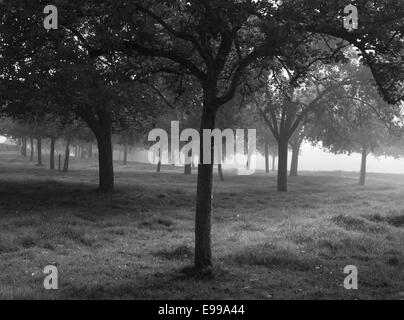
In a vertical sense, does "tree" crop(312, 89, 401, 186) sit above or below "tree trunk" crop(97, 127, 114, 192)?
above

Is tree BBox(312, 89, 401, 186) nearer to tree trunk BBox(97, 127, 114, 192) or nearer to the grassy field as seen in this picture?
the grassy field

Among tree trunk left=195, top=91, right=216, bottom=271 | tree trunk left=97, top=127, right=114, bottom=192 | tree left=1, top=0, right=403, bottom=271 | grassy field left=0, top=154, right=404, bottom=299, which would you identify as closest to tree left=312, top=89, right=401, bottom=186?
grassy field left=0, top=154, right=404, bottom=299

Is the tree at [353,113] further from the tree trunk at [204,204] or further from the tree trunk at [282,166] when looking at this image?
the tree trunk at [204,204]

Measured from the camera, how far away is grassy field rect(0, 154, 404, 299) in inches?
380

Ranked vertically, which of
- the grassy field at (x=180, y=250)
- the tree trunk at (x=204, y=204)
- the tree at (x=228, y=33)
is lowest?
the grassy field at (x=180, y=250)

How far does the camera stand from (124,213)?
2077 cm

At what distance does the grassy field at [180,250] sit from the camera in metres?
9.65

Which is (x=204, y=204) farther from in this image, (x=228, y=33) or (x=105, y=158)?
(x=105, y=158)

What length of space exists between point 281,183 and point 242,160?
42.0 meters

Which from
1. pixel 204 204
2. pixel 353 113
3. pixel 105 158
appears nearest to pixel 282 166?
pixel 353 113

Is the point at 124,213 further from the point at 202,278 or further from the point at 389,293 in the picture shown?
the point at 389,293

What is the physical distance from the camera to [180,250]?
1295 centimetres

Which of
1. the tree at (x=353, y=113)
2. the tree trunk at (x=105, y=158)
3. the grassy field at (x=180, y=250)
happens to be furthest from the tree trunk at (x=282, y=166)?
the tree trunk at (x=105, y=158)

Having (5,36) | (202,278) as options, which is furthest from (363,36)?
(5,36)
